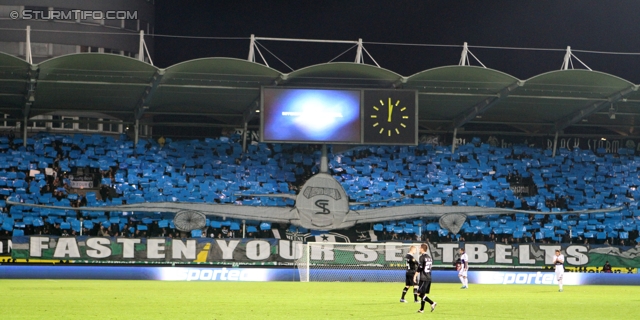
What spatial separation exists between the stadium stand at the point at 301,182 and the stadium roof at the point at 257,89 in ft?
6.34

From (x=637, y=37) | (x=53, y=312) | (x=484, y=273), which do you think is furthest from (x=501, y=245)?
(x=53, y=312)

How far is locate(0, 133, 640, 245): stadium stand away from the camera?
45.0 meters

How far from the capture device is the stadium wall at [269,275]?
133ft

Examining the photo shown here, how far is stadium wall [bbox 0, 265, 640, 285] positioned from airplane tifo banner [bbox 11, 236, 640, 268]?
609mm

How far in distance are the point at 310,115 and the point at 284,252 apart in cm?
635

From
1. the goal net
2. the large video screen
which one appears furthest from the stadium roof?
the goal net

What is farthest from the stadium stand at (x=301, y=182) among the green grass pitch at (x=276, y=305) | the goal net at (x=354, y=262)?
the green grass pitch at (x=276, y=305)

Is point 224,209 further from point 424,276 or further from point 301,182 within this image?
point 424,276

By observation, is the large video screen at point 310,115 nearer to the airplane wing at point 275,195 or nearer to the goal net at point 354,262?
the airplane wing at point 275,195

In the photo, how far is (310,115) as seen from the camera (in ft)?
143

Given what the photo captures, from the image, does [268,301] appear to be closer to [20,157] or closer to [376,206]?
[376,206]

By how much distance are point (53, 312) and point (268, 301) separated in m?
6.39

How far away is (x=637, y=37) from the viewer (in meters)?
56.7

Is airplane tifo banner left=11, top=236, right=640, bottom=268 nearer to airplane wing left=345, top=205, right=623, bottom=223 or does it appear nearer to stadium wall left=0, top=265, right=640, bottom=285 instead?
stadium wall left=0, top=265, right=640, bottom=285
